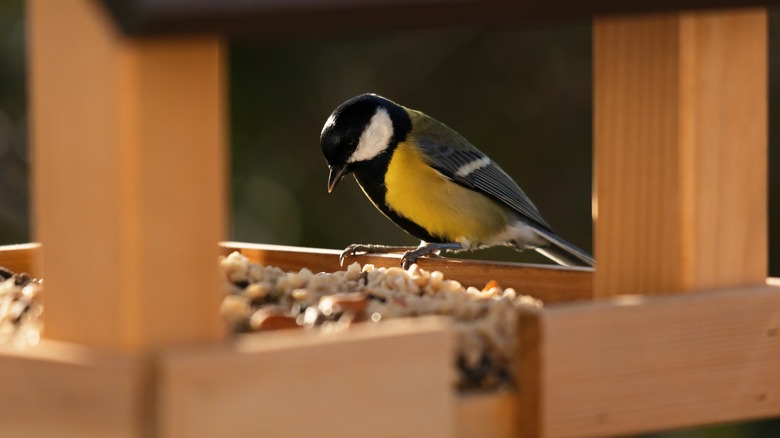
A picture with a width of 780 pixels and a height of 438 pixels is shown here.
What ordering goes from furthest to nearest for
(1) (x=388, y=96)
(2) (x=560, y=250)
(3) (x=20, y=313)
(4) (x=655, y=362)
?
(1) (x=388, y=96), (2) (x=560, y=250), (3) (x=20, y=313), (4) (x=655, y=362)

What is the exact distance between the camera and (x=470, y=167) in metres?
3.75

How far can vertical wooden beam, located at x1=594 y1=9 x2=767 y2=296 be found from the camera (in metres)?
1.96

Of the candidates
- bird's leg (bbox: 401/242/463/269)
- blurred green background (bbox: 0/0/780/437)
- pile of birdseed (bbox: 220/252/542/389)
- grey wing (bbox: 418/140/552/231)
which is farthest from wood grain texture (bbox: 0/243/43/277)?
blurred green background (bbox: 0/0/780/437)

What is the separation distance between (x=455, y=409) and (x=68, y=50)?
0.61 metres

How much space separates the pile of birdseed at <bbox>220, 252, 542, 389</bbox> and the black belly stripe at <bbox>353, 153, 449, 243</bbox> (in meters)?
1.36

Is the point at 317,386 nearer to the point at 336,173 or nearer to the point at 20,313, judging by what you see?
the point at 20,313

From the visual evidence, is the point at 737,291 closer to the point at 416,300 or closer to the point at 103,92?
the point at 416,300

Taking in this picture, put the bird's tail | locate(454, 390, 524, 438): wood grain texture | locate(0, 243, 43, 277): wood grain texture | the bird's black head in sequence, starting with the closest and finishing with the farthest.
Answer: locate(454, 390, 524, 438): wood grain texture, locate(0, 243, 43, 277): wood grain texture, the bird's black head, the bird's tail

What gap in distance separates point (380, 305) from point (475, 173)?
71.4 inches

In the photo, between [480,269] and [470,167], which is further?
[470,167]

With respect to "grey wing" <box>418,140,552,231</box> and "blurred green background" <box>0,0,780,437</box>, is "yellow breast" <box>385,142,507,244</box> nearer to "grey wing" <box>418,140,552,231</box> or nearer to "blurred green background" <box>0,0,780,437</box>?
"grey wing" <box>418,140,552,231</box>

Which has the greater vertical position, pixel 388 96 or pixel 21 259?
pixel 388 96

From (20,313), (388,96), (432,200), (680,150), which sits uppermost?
(388,96)

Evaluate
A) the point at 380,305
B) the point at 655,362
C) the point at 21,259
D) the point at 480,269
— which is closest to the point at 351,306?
the point at 380,305
